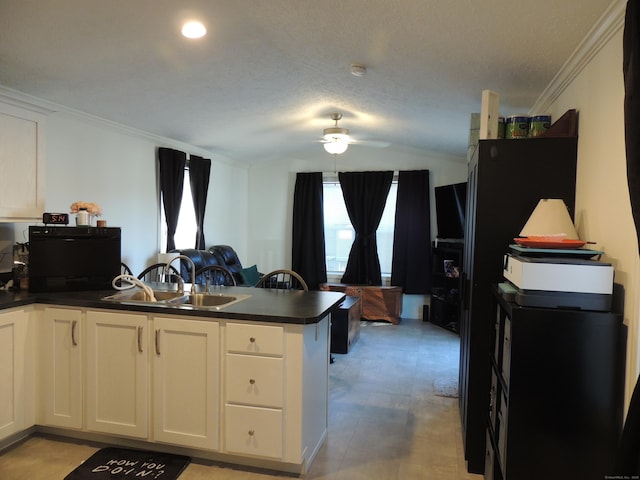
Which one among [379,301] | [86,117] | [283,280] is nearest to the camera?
[86,117]

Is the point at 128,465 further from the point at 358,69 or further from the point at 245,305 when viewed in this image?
the point at 358,69

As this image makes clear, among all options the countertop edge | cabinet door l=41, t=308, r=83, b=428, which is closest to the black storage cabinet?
the countertop edge

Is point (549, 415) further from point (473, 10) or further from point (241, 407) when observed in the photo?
point (473, 10)

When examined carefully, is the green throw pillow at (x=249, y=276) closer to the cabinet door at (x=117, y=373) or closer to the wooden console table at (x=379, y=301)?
the wooden console table at (x=379, y=301)

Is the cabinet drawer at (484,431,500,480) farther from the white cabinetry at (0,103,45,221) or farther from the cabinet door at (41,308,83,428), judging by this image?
the white cabinetry at (0,103,45,221)

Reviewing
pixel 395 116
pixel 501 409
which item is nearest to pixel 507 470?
pixel 501 409

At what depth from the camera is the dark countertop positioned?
2.23m

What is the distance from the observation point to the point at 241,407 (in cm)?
229

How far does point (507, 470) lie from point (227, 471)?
4.80ft

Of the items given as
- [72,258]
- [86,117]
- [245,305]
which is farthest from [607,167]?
[86,117]

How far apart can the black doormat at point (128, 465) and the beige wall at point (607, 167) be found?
2.26m

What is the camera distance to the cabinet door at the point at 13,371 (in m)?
2.43

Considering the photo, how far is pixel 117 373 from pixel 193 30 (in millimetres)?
2084

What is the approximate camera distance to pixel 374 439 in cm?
273
